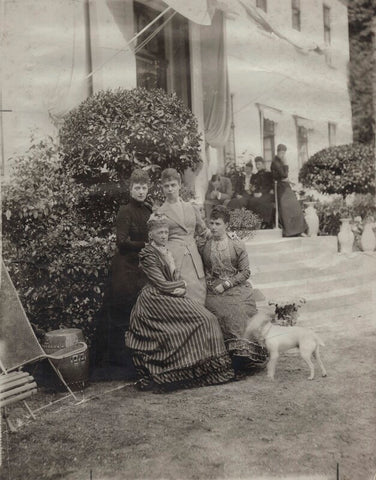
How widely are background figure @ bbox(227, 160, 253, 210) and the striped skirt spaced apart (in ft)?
14.8

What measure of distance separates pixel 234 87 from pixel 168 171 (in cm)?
554

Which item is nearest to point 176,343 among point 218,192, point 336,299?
point 336,299

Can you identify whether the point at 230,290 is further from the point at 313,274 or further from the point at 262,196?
the point at 262,196

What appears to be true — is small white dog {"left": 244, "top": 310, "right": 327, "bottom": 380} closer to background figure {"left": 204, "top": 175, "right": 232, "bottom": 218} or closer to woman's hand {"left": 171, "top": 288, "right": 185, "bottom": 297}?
woman's hand {"left": 171, "top": 288, "right": 185, "bottom": 297}

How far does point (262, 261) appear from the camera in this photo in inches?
256

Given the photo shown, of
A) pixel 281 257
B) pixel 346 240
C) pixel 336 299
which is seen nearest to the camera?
pixel 336 299

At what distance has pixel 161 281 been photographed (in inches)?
163

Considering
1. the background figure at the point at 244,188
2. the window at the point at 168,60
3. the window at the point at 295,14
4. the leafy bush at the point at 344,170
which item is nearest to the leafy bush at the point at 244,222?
the background figure at the point at 244,188

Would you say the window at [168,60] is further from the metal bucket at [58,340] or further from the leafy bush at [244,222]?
the metal bucket at [58,340]

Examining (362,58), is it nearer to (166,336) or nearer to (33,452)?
(166,336)

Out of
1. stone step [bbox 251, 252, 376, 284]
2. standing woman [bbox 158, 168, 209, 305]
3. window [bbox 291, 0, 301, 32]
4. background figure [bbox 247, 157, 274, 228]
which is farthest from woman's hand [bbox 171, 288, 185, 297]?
window [bbox 291, 0, 301, 32]

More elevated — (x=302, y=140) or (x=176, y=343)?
(x=302, y=140)

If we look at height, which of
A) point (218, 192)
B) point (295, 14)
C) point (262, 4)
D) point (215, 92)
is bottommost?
point (218, 192)

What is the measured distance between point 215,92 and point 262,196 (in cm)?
245
